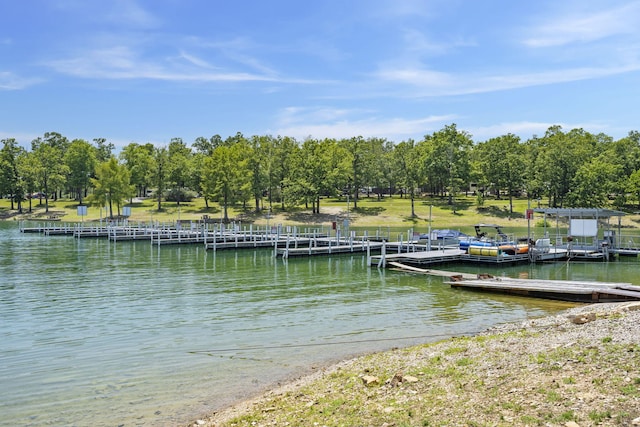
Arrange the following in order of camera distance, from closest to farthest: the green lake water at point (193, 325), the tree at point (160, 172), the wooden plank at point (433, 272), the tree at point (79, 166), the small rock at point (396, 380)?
the small rock at point (396, 380), the green lake water at point (193, 325), the wooden plank at point (433, 272), the tree at point (160, 172), the tree at point (79, 166)

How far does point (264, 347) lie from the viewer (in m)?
17.5

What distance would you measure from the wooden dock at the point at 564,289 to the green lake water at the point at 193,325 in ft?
2.75

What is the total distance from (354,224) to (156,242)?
38.7 metres

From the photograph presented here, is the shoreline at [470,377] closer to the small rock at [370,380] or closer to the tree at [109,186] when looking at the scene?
the small rock at [370,380]

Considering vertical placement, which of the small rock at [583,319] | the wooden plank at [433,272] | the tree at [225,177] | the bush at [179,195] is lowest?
the wooden plank at [433,272]

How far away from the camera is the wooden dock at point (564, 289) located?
81.3ft

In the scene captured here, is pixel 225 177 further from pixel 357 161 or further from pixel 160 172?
pixel 357 161

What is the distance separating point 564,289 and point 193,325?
51.8ft

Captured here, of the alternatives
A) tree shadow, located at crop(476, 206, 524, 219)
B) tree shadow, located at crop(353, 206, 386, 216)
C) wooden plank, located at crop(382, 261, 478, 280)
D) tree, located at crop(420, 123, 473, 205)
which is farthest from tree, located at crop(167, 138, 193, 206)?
wooden plank, located at crop(382, 261, 478, 280)

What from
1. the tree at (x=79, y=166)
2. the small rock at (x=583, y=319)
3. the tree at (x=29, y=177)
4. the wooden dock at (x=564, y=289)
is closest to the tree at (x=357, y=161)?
the tree at (x=79, y=166)

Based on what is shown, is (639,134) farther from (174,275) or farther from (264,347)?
(264,347)

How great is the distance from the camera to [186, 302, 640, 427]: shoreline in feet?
29.5

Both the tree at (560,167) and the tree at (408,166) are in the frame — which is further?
the tree at (408,166)

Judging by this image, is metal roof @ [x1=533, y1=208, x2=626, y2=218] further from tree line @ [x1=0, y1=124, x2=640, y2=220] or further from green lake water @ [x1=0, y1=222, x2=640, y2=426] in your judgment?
tree line @ [x1=0, y1=124, x2=640, y2=220]
